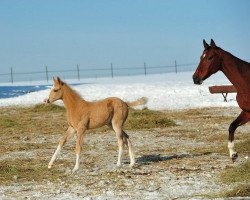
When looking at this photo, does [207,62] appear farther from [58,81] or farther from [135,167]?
[58,81]

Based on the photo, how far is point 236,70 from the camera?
1162 cm

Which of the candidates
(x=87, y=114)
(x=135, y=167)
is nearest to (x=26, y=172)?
(x=87, y=114)

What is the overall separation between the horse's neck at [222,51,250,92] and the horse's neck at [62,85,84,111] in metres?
3.31

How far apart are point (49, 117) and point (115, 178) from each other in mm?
17059

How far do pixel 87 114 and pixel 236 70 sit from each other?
3.31 metres

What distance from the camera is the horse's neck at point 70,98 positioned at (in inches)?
507

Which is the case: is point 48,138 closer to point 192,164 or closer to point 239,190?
point 192,164

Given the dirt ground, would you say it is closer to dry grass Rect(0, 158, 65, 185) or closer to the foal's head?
dry grass Rect(0, 158, 65, 185)

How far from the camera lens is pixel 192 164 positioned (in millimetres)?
12609

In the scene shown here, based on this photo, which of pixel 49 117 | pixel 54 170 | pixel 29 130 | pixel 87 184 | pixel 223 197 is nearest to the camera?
pixel 223 197

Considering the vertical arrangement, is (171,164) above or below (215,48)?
below

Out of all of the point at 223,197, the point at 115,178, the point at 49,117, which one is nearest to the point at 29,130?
the point at 49,117

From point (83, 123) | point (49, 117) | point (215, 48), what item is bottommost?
point (49, 117)

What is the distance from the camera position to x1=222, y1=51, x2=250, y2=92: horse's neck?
11547mm
